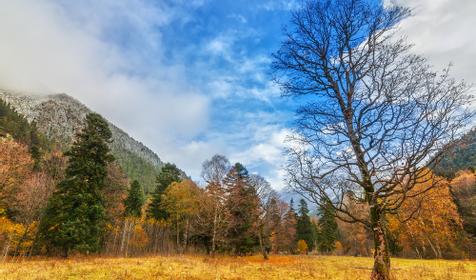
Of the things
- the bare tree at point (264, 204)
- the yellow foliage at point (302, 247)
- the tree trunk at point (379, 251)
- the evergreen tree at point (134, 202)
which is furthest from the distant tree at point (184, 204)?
the yellow foliage at point (302, 247)

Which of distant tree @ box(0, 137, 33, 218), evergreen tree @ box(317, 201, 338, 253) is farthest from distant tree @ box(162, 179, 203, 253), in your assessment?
evergreen tree @ box(317, 201, 338, 253)

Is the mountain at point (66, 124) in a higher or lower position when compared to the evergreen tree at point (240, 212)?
higher

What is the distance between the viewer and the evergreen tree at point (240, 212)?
92.2 ft

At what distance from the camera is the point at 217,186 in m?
26.9

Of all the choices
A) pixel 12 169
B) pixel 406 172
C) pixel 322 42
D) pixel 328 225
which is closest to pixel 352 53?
pixel 322 42

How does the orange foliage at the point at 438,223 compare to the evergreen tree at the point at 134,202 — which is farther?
the evergreen tree at the point at 134,202

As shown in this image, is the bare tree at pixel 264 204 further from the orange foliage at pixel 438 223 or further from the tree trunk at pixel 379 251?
the tree trunk at pixel 379 251

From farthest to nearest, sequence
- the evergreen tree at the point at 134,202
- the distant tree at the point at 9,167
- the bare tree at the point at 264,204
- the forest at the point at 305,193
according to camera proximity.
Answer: the evergreen tree at the point at 134,202, the bare tree at the point at 264,204, the distant tree at the point at 9,167, the forest at the point at 305,193

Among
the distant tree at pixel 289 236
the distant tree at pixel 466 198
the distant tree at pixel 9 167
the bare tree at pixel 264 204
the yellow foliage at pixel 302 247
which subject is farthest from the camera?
the yellow foliage at pixel 302 247

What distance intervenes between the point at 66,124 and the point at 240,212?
156638mm

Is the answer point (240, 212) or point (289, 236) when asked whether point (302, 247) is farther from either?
point (240, 212)

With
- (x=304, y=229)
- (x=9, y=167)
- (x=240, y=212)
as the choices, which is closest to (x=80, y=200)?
(x=9, y=167)

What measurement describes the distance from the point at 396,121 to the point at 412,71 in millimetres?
1275

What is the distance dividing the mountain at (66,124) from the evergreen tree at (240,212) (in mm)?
83010
